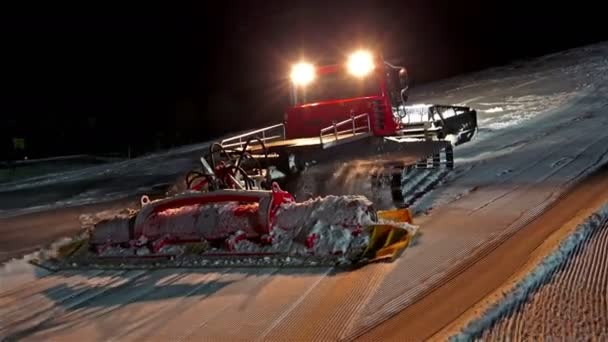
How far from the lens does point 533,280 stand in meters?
5.96

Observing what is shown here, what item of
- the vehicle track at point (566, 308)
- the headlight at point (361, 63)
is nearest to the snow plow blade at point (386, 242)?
the vehicle track at point (566, 308)

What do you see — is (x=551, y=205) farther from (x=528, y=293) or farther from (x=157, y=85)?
(x=157, y=85)

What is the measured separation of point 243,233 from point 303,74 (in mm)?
6102

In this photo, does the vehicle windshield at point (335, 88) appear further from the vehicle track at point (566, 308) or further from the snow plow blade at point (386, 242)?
the vehicle track at point (566, 308)

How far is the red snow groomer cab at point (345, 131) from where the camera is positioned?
10.9m

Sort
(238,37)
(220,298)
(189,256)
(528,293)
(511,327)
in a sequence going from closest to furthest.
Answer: (511,327) < (528,293) < (220,298) < (189,256) < (238,37)

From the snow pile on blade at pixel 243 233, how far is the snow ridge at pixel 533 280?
1.83 m

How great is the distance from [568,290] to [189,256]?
14.9 feet

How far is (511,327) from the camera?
508 cm

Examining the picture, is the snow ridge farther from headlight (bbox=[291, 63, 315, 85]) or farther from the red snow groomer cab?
headlight (bbox=[291, 63, 315, 85])

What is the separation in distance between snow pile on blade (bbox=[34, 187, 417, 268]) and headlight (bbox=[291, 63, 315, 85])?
5344mm

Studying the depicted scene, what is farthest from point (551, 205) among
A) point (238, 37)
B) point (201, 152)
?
point (238, 37)

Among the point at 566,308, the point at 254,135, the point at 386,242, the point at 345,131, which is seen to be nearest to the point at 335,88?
the point at 345,131

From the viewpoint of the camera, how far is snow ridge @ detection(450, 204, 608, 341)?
506 cm
